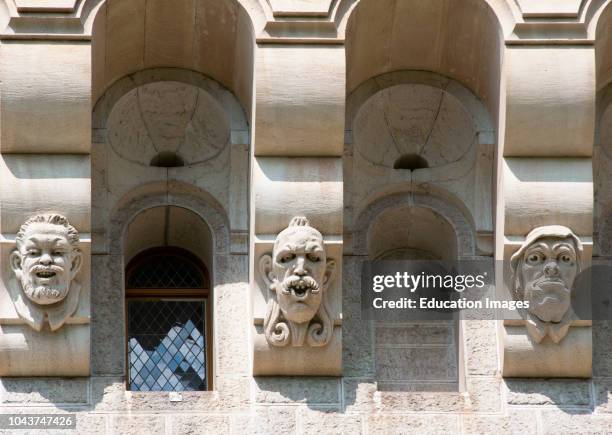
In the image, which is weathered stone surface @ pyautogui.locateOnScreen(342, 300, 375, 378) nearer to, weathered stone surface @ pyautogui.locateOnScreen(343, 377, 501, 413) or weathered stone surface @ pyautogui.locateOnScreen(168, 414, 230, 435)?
weathered stone surface @ pyautogui.locateOnScreen(343, 377, 501, 413)

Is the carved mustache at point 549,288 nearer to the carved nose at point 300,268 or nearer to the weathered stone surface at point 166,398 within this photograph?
the carved nose at point 300,268

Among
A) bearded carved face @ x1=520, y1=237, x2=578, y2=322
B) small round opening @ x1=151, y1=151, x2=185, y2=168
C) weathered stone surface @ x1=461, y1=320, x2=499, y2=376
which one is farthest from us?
→ small round opening @ x1=151, y1=151, x2=185, y2=168

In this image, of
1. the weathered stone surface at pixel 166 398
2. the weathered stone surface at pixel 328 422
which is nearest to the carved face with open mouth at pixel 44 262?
the weathered stone surface at pixel 166 398

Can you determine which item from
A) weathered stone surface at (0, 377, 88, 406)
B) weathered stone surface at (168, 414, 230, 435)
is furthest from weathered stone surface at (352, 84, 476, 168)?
weathered stone surface at (0, 377, 88, 406)

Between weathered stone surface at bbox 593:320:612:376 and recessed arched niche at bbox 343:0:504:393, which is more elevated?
recessed arched niche at bbox 343:0:504:393

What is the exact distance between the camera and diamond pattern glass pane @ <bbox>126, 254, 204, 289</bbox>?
21562 mm

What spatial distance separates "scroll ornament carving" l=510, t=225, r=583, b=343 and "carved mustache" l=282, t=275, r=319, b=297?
56.3 inches

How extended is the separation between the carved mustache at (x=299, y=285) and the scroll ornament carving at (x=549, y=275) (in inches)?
56.3

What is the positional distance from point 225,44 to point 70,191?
63.8 inches

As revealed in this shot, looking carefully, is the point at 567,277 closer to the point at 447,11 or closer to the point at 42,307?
the point at 447,11

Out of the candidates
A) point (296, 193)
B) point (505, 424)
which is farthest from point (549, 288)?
point (296, 193)

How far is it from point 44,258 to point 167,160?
5.03 feet

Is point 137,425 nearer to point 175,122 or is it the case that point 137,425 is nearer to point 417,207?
point 175,122

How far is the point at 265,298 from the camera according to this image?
20.7 meters
